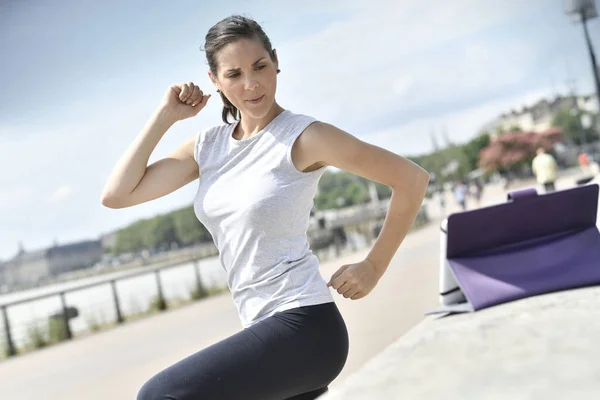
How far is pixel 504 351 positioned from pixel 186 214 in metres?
82.8

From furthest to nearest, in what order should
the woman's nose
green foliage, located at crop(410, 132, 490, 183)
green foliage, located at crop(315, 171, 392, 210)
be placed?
green foliage, located at crop(410, 132, 490, 183) < green foliage, located at crop(315, 171, 392, 210) < the woman's nose

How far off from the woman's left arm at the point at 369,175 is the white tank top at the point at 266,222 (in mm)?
39

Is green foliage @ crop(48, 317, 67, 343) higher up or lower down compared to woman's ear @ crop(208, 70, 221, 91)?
lower down

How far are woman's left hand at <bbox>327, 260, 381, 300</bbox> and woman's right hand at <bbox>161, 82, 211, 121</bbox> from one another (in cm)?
56

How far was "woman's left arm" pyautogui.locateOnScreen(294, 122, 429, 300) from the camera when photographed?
1.68 metres

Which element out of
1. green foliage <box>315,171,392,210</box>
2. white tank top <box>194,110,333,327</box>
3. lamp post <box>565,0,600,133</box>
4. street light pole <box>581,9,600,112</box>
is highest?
lamp post <box>565,0,600,133</box>

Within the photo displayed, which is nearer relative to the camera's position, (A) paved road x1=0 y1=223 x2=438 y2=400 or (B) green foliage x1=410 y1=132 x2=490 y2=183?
(A) paved road x1=0 y1=223 x2=438 y2=400

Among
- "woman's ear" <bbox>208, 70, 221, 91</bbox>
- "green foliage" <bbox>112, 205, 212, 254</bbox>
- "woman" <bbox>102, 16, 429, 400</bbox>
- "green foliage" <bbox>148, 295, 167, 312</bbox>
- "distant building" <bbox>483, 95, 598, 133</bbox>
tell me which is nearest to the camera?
"woman" <bbox>102, 16, 429, 400</bbox>

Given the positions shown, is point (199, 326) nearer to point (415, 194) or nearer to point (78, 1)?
Result: point (415, 194)

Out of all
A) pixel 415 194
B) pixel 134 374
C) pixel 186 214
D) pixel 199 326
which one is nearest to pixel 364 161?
pixel 415 194

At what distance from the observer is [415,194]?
1771 millimetres

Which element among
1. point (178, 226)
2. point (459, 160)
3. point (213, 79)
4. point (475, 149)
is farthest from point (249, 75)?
point (459, 160)

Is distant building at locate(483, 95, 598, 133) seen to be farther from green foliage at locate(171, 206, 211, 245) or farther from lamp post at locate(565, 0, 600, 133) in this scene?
lamp post at locate(565, 0, 600, 133)

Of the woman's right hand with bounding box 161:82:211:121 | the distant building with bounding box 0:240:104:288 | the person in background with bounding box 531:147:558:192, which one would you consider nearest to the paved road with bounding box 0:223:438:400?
the person in background with bounding box 531:147:558:192
